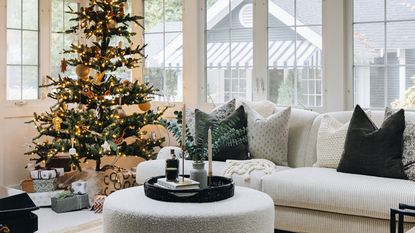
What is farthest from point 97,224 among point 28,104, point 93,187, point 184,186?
point 28,104

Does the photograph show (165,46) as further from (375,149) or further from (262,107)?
(375,149)

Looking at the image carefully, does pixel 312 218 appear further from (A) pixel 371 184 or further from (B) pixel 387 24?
(B) pixel 387 24

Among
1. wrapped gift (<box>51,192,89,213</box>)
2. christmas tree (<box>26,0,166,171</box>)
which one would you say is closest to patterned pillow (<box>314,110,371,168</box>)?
christmas tree (<box>26,0,166,171</box>)

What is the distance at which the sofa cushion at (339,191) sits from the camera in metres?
3.29

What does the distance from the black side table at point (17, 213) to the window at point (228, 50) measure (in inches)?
149

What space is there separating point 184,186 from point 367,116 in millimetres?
1787

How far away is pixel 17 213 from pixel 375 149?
272 cm

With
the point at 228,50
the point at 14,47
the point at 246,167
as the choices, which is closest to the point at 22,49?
the point at 14,47

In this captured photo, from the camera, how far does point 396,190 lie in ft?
10.8

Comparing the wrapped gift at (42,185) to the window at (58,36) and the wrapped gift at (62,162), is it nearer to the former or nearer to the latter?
the wrapped gift at (62,162)

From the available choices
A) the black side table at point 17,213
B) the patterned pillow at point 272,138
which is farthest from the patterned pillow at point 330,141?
the black side table at point 17,213

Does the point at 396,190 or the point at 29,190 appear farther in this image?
the point at 29,190

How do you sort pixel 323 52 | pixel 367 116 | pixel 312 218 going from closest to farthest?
pixel 312 218
pixel 367 116
pixel 323 52

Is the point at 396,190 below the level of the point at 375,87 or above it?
below
